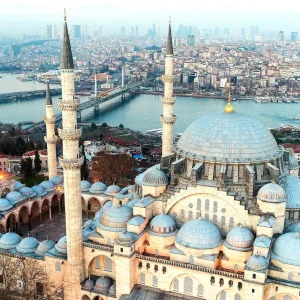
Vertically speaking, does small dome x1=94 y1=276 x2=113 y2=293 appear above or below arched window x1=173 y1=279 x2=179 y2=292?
below

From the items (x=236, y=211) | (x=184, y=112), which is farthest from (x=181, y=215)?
(x=184, y=112)

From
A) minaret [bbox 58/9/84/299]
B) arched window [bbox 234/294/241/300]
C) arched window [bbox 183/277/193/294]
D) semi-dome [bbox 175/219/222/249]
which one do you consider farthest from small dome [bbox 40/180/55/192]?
arched window [bbox 234/294/241/300]

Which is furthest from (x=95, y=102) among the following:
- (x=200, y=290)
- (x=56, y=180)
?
(x=200, y=290)

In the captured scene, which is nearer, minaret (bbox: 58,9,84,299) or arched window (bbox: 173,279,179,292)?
minaret (bbox: 58,9,84,299)

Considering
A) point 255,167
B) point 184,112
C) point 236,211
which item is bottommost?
point 184,112

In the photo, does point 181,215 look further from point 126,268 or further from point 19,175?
point 19,175

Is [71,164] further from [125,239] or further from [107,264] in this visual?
[107,264]

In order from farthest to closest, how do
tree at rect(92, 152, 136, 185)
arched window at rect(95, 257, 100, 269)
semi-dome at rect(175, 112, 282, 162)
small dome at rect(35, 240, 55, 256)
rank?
tree at rect(92, 152, 136, 185) → small dome at rect(35, 240, 55, 256) → semi-dome at rect(175, 112, 282, 162) → arched window at rect(95, 257, 100, 269)

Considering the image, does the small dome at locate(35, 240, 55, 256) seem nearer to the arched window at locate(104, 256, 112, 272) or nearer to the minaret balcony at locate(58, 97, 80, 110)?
the arched window at locate(104, 256, 112, 272)
